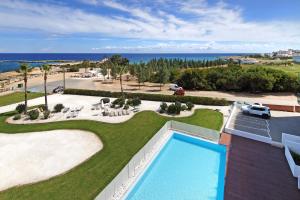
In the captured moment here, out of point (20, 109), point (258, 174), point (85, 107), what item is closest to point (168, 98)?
point (85, 107)

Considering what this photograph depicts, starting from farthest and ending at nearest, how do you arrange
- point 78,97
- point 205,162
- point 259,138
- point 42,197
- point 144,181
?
point 78,97 → point 259,138 → point 205,162 → point 144,181 → point 42,197

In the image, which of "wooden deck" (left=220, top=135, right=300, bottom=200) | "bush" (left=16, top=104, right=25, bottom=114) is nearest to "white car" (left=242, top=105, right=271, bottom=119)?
"wooden deck" (left=220, top=135, right=300, bottom=200)

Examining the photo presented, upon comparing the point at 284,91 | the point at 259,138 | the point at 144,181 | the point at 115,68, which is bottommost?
the point at 144,181

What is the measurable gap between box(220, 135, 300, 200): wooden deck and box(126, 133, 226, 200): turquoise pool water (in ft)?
2.38

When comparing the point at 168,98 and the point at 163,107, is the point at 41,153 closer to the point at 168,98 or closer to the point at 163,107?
the point at 163,107

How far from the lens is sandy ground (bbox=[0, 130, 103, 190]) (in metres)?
16.3

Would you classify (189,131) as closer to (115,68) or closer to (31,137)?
(31,137)

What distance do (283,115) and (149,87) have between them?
92.7 ft

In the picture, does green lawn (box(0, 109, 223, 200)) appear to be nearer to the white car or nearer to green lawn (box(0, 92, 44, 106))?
the white car

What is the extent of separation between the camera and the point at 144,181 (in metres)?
16.0

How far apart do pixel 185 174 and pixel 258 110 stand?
662 inches

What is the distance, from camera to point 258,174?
1658 centimetres

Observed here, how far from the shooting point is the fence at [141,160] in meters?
13.5

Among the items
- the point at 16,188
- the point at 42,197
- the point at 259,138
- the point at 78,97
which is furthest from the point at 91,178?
the point at 78,97
